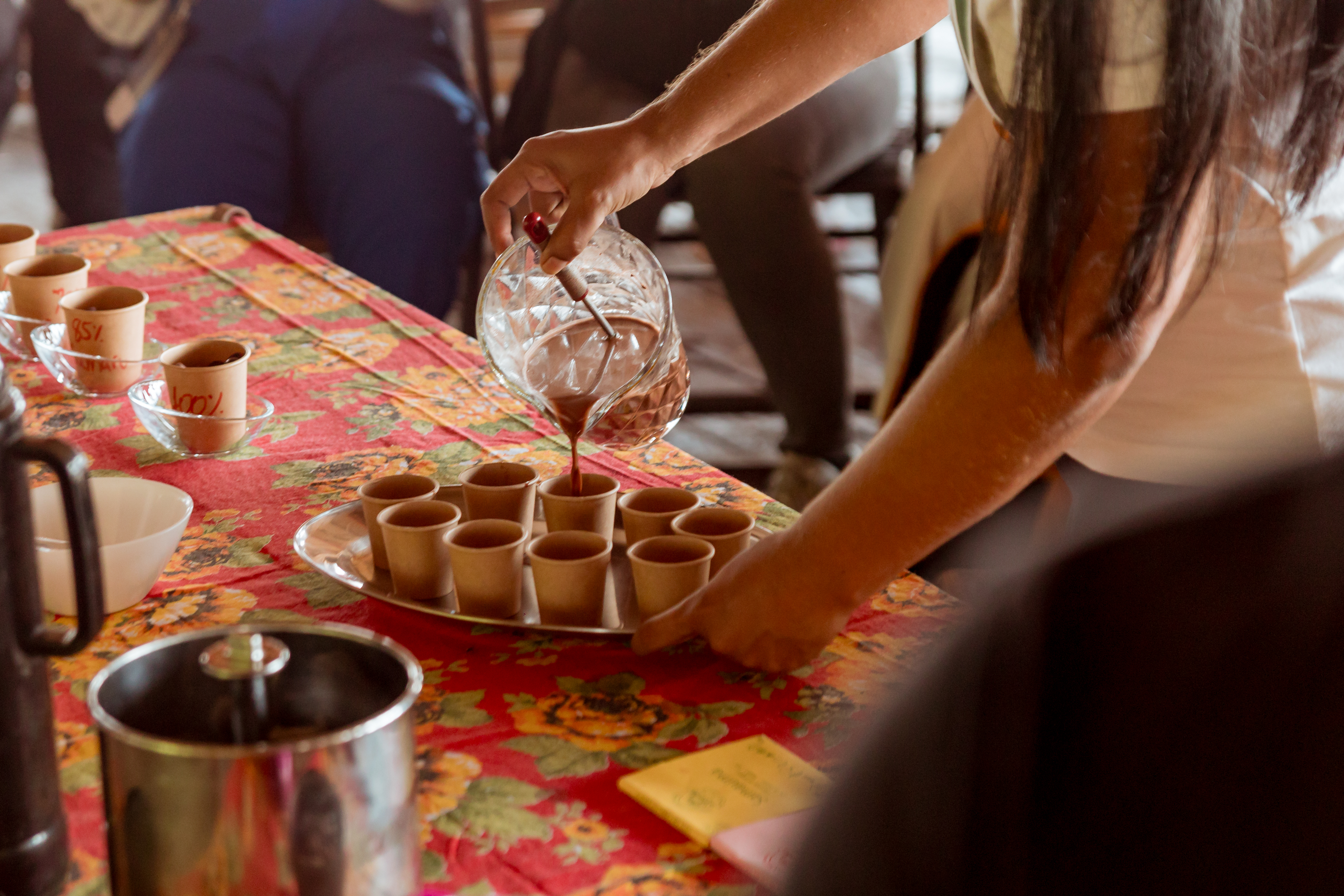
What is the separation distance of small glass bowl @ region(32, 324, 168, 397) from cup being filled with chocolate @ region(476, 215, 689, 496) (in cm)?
36

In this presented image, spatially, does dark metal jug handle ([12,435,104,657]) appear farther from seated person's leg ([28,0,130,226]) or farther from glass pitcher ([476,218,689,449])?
seated person's leg ([28,0,130,226])

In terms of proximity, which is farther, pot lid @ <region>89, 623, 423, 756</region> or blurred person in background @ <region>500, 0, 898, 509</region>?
blurred person in background @ <region>500, 0, 898, 509</region>

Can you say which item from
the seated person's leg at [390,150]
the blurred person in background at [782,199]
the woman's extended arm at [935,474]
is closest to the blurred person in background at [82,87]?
the seated person's leg at [390,150]

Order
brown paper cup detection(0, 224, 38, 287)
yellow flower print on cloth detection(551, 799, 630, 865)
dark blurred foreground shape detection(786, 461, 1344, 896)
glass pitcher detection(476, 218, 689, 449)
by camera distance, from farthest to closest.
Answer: brown paper cup detection(0, 224, 38, 287), glass pitcher detection(476, 218, 689, 449), yellow flower print on cloth detection(551, 799, 630, 865), dark blurred foreground shape detection(786, 461, 1344, 896)

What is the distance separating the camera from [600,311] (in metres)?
0.97

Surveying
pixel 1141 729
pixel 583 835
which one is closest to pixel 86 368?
pixel 583 835

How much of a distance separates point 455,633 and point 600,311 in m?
0.29

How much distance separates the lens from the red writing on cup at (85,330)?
115cm

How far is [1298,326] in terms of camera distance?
3.32ft

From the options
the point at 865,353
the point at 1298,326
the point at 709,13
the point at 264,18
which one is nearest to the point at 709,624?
the point at 1298,326

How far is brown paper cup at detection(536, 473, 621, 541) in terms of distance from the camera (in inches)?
34.5

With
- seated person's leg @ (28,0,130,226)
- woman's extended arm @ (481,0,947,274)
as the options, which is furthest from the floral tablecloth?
seated person's leg @ (28,0,130,226)

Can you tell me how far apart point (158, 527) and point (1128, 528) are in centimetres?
79

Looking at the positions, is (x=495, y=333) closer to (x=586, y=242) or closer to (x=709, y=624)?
(x=586, y=242)
